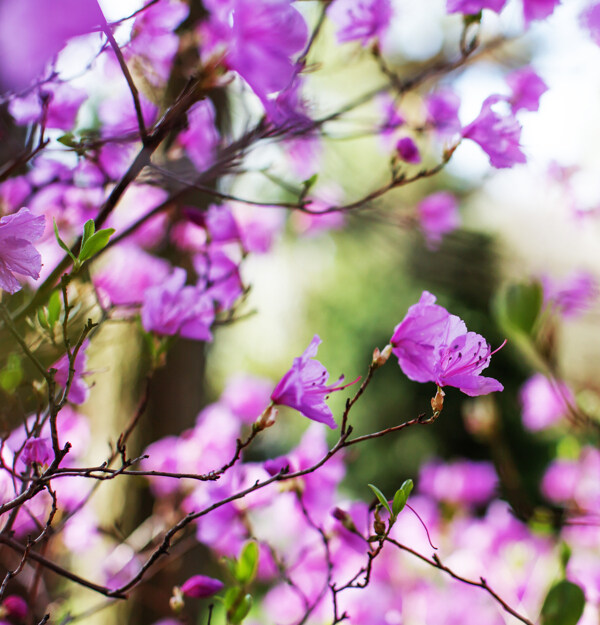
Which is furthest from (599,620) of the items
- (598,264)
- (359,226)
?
(598,264)

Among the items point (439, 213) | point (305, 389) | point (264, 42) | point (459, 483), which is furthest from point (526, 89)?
point (459, 483)

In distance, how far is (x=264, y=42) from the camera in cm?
60

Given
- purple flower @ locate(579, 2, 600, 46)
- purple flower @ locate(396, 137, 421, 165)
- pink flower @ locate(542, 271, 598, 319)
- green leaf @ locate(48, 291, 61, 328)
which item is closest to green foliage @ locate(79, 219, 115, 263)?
green leaf @ locate(48, 291, 61, 328)

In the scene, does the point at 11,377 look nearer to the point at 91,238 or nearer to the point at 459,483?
the point at 91,238

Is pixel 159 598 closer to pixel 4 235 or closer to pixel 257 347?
pixel 4 235

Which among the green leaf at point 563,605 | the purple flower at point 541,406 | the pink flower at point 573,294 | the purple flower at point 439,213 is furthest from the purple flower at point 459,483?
the green leaf at point 563,605

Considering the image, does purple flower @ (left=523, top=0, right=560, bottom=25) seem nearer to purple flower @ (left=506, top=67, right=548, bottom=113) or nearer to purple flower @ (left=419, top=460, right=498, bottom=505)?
purple flower @ (left=506, top=67, right=548, bottom=113)

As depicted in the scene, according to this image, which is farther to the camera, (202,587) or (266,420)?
(202,587)

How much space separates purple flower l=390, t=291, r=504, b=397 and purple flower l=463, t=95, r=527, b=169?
0.28 metres

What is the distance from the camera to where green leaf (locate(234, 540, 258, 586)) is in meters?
0.75

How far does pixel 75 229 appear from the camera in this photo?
1.13 metres

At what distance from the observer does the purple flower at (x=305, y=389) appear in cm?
61

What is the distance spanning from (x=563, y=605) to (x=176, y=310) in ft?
2.07

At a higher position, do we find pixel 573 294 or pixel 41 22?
pixel 41 22
